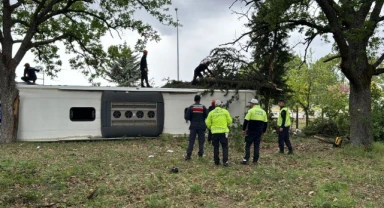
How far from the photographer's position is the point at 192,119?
11414mm

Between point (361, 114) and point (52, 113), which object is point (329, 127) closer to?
point (361, 114)

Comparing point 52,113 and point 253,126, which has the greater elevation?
point 52,113

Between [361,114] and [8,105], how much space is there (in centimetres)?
1292

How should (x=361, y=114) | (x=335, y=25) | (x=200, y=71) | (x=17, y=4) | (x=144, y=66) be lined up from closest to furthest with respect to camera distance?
(x=335, y=25) → (x=361, y=114) → (x=17, y=4) → (x=144, y=66) → (x=200, y=71)

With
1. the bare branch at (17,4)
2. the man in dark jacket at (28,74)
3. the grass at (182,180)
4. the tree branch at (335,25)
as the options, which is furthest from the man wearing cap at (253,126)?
the man in dark jacket at (28,74)

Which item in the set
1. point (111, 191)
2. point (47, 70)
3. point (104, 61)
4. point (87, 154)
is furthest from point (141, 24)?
point (111, 191)

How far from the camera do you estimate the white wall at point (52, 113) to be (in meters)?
15.3

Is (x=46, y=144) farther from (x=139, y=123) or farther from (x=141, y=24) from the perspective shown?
(x=141, y=24)

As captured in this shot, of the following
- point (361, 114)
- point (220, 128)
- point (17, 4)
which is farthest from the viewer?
point (17, 4)

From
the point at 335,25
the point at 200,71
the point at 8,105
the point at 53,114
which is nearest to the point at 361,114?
the point at 335,25

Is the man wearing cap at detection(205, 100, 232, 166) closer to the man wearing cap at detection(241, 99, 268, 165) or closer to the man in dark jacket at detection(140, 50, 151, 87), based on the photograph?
the man wearing cap at detection(241, 99, 268, 165)

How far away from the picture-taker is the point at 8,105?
591 inches

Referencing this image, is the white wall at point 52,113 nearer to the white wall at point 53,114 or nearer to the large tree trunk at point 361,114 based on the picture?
the white wall at point 53,114

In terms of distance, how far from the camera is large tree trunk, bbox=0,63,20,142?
14961mm
